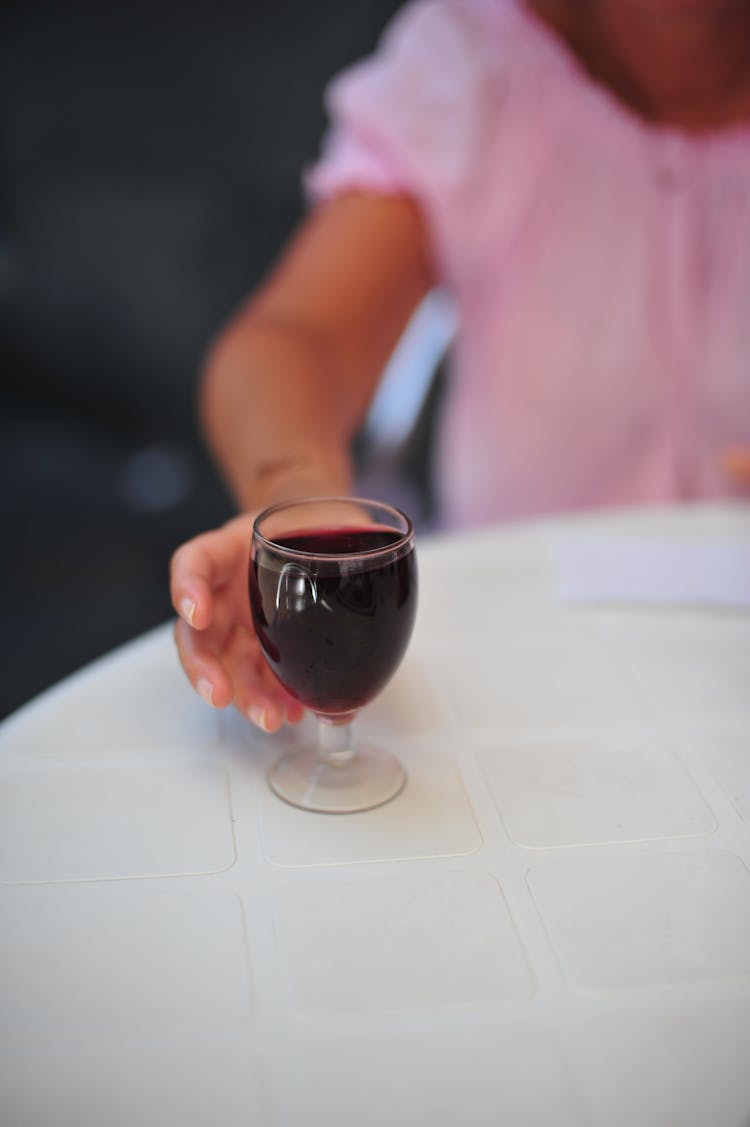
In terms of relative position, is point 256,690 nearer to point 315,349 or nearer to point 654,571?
point 654,571

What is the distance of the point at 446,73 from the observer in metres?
1.35

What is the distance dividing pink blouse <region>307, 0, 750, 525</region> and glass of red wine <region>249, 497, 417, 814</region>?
759 millimetres

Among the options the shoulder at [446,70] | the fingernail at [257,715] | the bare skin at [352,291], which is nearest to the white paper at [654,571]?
the bare skin at [352,291]

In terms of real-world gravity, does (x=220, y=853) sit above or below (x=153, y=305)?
above

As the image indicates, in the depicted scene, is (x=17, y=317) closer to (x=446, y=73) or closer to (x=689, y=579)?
(x=446, y=73)

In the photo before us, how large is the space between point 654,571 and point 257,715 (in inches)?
16.2

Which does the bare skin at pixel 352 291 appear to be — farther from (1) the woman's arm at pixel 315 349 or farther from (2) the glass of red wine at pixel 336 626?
(2) the glass of red wine at pixel 336 626

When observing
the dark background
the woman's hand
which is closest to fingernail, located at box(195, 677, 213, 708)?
the woman's hand

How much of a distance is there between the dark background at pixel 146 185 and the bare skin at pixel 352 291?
1080 mm

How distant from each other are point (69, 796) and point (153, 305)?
2.02 meters

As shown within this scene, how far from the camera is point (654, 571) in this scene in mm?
958

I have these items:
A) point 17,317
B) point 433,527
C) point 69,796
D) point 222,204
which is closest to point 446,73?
point 433,527

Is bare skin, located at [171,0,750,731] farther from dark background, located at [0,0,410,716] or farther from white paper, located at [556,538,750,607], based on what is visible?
dark background, located at [0,0,410,716]

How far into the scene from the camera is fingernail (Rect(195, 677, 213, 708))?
2.23ft
